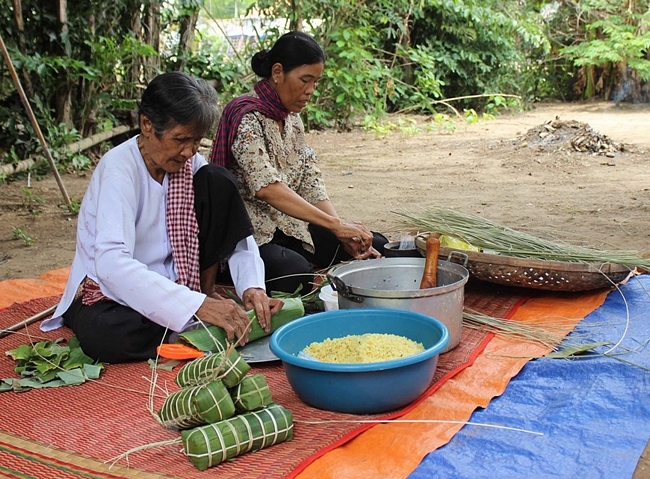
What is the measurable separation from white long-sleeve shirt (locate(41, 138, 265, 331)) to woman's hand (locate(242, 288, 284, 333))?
5 cm

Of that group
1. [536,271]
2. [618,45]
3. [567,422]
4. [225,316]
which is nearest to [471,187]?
[536,271]

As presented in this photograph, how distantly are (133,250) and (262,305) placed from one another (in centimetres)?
43

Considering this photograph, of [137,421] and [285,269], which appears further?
[285,269]

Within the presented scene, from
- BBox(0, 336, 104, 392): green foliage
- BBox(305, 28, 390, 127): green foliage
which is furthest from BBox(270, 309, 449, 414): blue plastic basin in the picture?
BBox(305, 28, 390, 127): green foliage

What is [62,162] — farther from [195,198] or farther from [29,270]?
[195,198]

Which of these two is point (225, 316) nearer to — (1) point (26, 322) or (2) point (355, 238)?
(2) point (355, 238)

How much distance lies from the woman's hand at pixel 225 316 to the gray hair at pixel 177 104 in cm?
51

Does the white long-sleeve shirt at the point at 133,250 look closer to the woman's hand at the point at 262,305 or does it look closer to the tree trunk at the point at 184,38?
the woman's hand at the point at 262,305

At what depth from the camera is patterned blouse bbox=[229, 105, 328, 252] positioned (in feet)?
8.85

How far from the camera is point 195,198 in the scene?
246 cm

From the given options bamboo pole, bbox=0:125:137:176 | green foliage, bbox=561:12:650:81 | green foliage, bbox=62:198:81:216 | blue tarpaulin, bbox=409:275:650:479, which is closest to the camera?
blue tarpaulin, bbox=409:275:650:479

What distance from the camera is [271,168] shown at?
8.84 feet

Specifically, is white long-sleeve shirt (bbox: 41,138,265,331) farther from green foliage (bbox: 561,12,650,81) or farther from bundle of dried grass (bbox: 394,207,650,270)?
green foliage (bbox: 561,12,650,81)

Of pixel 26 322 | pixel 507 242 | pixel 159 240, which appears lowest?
pixel 26 322
